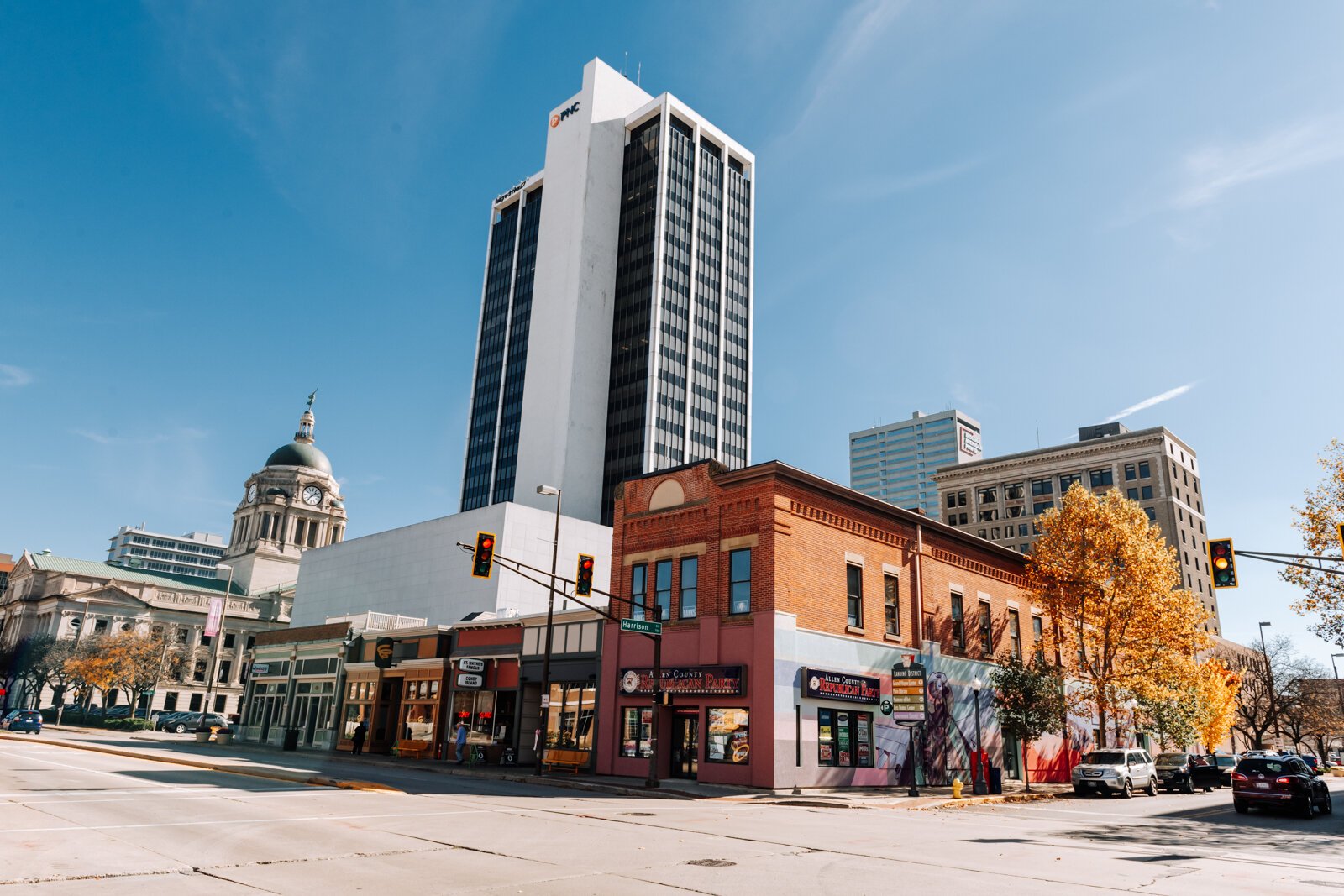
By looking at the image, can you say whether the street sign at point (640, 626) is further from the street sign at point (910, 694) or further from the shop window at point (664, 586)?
the street sign at point (910, 694)

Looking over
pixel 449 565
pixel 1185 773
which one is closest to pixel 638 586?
pixel 1185 773

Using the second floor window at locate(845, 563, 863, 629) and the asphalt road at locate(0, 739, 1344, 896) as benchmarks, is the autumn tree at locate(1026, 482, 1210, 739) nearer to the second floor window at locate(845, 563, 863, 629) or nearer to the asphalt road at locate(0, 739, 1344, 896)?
the second floor window at locate(845, 563, 863, 629)

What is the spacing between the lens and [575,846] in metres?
14.7

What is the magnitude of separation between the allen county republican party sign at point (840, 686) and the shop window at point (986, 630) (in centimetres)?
981

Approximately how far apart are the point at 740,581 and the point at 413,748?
Result: 2310cm

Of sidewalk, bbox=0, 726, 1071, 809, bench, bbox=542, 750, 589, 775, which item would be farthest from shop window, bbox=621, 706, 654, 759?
bench, bbox=542, 750, 589, 775

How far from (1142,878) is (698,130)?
13950cm

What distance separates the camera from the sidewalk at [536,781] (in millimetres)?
27000

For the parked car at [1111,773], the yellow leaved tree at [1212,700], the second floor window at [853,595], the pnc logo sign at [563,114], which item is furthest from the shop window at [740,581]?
the pnc logo sign at [563,114]

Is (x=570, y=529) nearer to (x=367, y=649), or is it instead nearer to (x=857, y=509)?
(x=367, y=649)

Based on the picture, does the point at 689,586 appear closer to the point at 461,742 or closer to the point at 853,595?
the point at 853,595

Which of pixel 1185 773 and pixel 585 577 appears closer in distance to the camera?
pixel 585 577

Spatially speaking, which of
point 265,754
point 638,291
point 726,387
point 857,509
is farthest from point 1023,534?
point 265,754

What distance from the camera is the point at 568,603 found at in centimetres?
5669
